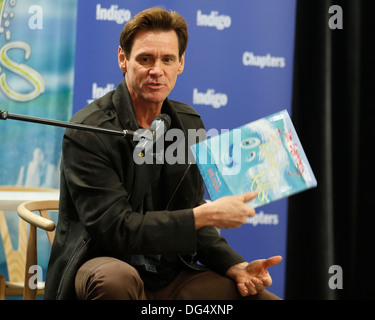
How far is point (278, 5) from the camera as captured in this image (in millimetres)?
3461

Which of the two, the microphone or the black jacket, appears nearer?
the microphone

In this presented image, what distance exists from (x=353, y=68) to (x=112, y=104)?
6.37 feet

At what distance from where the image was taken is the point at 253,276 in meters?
1.79

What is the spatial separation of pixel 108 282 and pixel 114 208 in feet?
0.78

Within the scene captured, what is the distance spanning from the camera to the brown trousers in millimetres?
1506

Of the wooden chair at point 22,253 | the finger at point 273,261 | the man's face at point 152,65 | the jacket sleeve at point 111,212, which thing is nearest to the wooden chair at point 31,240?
the wooden chair at point 22,253

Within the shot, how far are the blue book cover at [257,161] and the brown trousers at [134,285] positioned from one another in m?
0.36

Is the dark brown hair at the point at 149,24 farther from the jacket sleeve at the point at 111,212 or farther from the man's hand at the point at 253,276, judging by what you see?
the man's hand at the point at 253,276

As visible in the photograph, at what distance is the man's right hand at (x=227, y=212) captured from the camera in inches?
62.0

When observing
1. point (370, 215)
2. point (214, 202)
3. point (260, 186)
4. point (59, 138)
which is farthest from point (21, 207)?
point (370, 215)

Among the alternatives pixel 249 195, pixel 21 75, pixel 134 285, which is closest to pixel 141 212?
pixel 134 285

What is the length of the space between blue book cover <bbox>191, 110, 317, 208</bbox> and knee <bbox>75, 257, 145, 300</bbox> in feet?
1.16

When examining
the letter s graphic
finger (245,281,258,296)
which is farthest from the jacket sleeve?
the letter s graphic

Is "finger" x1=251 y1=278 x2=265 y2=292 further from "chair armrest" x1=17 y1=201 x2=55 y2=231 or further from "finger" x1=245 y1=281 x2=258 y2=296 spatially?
"chair armrest" x1=17 y1=201 x2=55 y2=231
